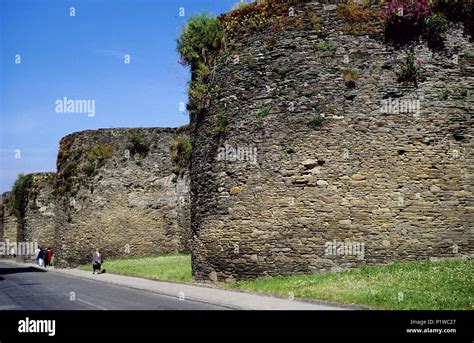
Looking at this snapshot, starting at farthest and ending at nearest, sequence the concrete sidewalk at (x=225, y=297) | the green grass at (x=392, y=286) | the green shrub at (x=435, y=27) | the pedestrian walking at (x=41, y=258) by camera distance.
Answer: the pedestrian walking at (x=41, y=258), the green shrub at (x=435, y=27), the concrete sidewalk at (x=225, y=297), the green grass at (x=392, y=286)

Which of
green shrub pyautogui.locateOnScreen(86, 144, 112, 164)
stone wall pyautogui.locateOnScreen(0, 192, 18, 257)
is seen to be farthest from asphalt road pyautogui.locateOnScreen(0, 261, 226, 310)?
stone wall pyautogui.locateOnScreen(0, 192, 18, 257)

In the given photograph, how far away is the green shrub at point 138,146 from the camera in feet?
110

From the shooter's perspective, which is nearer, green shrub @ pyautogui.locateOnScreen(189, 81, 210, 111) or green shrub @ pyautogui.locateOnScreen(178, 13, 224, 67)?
green shrub @ pyautogui.locateOnScreen(178, 13, 224, 67)

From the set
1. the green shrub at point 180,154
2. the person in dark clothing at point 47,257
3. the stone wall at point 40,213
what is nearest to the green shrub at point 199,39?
the green shrub at point 180,154

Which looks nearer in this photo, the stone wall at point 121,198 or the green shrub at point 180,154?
the stone wall at point 121,198

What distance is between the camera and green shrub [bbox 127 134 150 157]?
3344cm

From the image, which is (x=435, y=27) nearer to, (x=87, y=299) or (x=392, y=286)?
(x=392, y=286)

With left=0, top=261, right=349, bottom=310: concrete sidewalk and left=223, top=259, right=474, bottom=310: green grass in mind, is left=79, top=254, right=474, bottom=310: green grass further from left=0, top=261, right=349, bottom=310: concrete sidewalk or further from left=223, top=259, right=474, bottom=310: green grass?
left=0, top=261, right=349, bottom=310: concrete sidewalk

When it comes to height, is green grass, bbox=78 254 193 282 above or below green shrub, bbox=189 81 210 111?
below

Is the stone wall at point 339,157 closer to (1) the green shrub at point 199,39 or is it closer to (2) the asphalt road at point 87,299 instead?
(1) the green shrub at point 199,39

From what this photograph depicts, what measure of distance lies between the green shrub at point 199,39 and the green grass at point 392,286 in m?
7.91

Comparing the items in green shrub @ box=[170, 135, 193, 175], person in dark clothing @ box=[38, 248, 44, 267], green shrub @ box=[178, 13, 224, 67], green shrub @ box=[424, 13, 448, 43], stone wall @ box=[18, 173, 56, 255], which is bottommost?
person in dark clothing @ box=[38, 248, 44, 267]

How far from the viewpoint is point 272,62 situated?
17.2 metres

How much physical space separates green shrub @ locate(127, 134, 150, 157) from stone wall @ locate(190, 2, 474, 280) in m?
16.6
